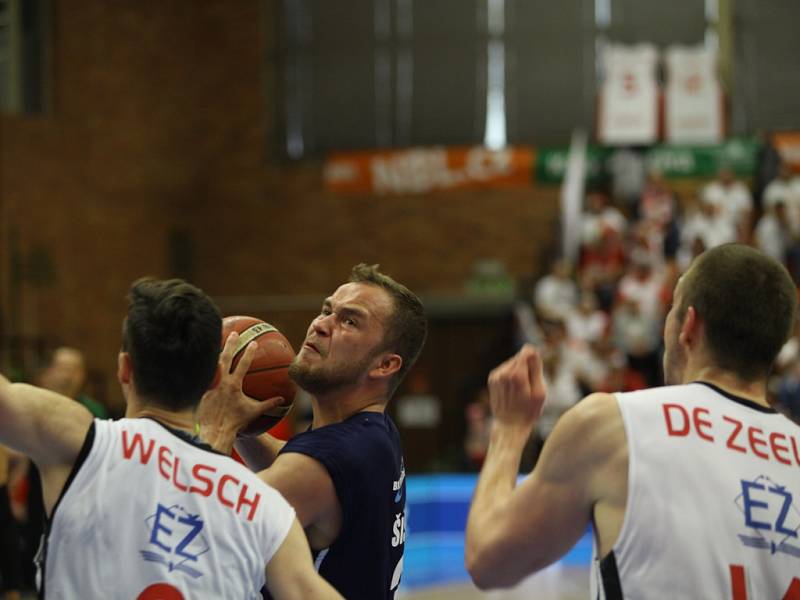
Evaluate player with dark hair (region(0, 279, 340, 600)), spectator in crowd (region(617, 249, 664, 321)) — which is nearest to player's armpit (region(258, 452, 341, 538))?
player with dark hair (region(0, 279, 340, 600))

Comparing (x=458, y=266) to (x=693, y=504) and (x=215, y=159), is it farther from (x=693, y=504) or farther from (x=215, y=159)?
(x=693, y=504)

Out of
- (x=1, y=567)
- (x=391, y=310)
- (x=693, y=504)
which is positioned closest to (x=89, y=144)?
A: (x=1, y=567)

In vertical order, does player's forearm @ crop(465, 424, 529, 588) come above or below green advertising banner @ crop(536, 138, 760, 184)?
below

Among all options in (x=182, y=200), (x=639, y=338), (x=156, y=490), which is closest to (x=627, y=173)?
(x=639, y=338)

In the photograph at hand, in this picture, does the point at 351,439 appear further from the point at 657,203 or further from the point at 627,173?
the point at 627,173

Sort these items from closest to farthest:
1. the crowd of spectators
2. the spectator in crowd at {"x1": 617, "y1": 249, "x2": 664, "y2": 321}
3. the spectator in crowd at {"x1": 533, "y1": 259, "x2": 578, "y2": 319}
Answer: the crowd of spectators
the spectator in crowd at {"x1": 617, "y1": 249, "x2": 664, "y2": 321}
the spectator in crowd at {"x1": 533, "y1": 259, "x2": 578, "y2": 319}

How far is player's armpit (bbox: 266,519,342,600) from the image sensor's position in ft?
8.59

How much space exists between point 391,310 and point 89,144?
54.7ft

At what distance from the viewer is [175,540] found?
262 cm

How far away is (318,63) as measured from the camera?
20578mm

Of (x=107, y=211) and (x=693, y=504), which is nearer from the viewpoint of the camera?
(x=693, y=504)

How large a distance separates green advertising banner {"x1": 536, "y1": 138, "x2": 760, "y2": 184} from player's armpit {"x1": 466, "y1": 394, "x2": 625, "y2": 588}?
16.1 metres

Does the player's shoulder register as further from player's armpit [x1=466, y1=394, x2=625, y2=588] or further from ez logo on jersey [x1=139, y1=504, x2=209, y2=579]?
player's armpit [x1=466, y1=394, x2=625, y2=588]

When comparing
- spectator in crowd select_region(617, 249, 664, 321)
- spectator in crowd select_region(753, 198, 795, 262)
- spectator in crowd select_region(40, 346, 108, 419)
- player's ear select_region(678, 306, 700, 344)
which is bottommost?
spectator in crowd select_region(617, 249, 664, 321)
